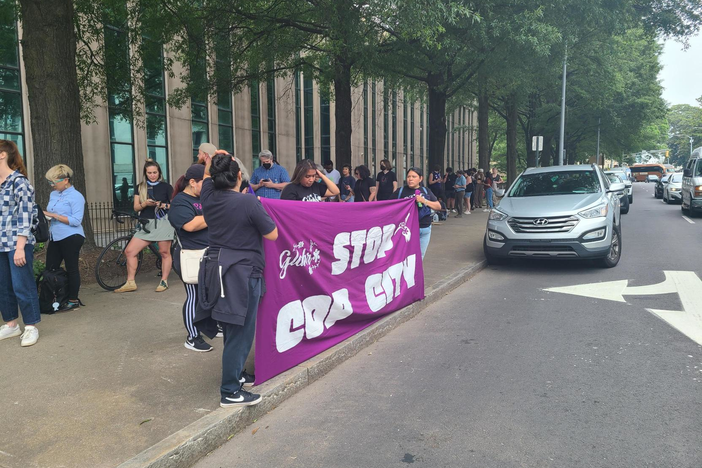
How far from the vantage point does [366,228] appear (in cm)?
587

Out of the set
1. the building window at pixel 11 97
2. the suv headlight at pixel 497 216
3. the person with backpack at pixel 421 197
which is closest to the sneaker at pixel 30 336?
the person with backpack at pixel 421 197

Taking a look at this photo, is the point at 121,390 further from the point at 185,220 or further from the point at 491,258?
the point at 491,258

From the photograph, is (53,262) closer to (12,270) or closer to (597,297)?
(12,270)

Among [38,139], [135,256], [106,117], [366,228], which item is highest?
[106,117]

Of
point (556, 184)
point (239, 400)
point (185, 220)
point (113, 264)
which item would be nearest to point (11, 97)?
point (113, 264)

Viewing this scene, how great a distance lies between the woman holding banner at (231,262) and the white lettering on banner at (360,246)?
1681 mm

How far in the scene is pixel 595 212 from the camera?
29.2 ft

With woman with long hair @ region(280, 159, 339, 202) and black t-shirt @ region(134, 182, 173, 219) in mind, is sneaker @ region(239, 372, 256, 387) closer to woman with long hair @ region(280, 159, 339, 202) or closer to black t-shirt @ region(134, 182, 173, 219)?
woman with long hair @ region(280, 159, 339, 202)

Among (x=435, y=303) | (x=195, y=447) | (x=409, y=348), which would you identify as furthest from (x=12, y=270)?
(x=435, y=303)

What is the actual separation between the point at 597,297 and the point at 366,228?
12.0ft

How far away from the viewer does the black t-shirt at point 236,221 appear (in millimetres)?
3564

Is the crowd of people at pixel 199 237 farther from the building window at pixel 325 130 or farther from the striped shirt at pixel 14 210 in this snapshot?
the building window at pixel 325 130

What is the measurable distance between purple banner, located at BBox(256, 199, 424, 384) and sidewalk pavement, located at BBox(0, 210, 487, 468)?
0.57 ft

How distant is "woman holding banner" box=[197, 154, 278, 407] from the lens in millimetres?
3570
